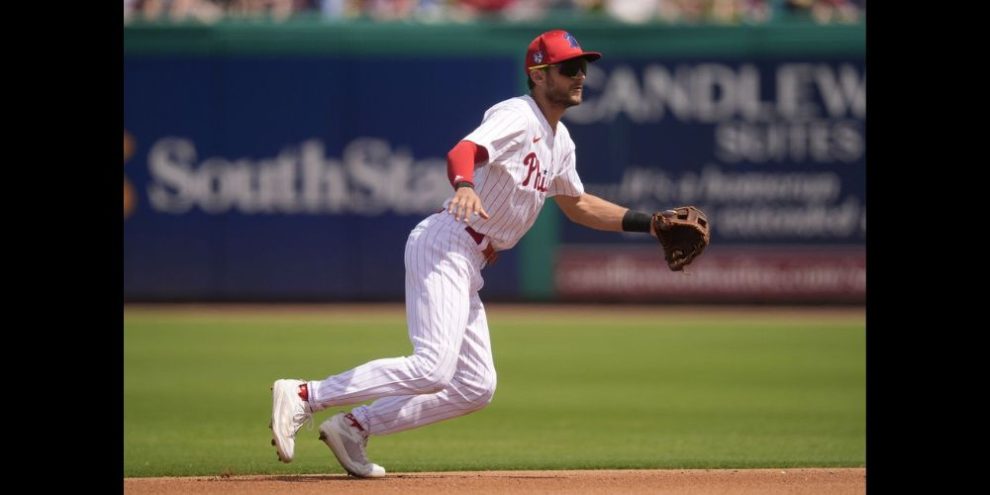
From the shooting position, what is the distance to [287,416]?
225 inches

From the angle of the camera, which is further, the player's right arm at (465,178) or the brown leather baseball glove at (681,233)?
the brown leather baseball glove at (681,233)

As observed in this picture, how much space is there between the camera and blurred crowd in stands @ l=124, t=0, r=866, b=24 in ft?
50.2

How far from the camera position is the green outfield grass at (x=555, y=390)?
Answer: 7.33 m

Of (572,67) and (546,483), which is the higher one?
(572,67)

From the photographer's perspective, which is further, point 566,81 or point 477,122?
point 477,122

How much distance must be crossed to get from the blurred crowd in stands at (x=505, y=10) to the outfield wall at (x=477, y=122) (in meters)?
0.28

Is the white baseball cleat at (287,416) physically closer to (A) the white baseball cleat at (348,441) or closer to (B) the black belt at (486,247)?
(A) the white baseball cleat at (348,441)

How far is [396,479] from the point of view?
6.18 m

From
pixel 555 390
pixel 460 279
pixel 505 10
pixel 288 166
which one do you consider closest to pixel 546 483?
pixel 460 279

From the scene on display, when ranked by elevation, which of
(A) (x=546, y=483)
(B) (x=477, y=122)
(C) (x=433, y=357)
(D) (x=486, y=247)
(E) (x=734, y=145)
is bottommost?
(A) (x=546, y=483)

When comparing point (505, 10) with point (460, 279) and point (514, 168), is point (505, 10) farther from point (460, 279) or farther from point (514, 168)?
point (460, 279)

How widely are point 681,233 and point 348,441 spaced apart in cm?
175

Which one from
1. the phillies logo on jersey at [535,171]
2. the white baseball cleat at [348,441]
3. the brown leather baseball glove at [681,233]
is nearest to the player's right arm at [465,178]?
the phillies logo on jersey at [535,171]

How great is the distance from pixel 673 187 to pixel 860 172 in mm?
2061
